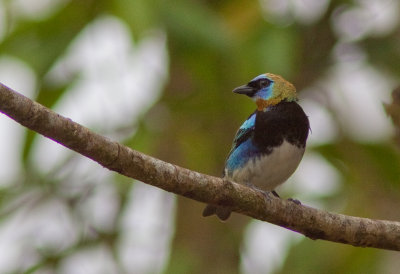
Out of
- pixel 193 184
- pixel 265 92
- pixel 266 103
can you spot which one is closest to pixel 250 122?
pixel 266 103

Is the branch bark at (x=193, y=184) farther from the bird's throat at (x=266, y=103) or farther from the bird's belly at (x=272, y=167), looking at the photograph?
the bird's throat at (x=266, y=103)

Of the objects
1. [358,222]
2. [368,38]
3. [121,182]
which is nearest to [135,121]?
[121,182]

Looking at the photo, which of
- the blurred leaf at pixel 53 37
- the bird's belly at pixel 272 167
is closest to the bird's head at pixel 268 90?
the bird's belly at pixel 272 167

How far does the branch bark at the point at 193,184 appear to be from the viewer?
3596 millimetres

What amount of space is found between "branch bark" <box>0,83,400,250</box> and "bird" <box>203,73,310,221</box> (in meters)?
0.75

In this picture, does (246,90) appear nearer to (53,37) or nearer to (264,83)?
(264,83)

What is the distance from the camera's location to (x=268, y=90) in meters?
5.81

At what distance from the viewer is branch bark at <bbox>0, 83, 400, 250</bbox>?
360 cm

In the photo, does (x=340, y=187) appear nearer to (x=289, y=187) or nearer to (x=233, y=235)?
(x=289, y=187)

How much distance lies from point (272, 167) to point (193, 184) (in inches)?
56.3

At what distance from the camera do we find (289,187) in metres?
7.27

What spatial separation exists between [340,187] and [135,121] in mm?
1635

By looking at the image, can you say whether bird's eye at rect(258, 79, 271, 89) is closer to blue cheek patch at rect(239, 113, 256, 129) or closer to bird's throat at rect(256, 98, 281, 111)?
bird's throat at rect(256, 98, 281, 111)

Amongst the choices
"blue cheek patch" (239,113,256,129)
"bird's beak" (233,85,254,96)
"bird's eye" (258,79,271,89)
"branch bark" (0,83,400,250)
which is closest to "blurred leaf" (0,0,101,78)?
"bird's beak" (233,85,254,96)
